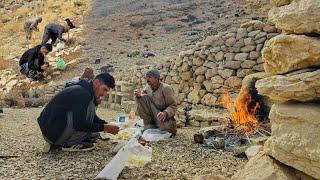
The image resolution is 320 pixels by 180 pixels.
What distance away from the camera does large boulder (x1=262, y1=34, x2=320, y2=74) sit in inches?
126

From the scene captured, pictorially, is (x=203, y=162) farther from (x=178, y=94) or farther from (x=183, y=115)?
(x=178, y=94)

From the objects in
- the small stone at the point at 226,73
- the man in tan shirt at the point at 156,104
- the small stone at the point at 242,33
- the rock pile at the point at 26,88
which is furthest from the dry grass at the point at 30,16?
the man in tan shirt at the point at 156,104

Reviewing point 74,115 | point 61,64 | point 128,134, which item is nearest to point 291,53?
point 74,115

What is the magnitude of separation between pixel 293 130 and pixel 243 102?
150 inches

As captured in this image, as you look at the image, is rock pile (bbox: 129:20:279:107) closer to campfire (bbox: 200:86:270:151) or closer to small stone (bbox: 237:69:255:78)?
small stone (bbox: 237:69:255:78)

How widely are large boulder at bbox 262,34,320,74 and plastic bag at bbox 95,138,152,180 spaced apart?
195 centimetres

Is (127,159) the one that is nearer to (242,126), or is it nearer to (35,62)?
(242,126)

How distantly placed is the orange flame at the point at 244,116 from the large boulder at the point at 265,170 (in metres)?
2.37

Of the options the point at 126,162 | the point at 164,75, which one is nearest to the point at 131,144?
the point at 126,162

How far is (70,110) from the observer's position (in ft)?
17.8

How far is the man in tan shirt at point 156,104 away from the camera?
21.6 feet

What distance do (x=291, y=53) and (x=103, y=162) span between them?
2693mm

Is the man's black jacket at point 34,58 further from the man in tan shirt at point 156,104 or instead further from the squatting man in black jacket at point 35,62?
the man in tan shirt at point 156,104

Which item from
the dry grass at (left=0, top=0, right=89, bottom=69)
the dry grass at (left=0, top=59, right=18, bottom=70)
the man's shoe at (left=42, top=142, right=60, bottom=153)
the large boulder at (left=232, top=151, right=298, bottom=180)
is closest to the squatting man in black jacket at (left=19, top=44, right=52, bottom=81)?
the dry grass at (left=0, top=59, right=18, bottom=70)
